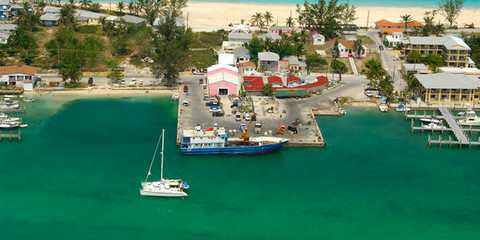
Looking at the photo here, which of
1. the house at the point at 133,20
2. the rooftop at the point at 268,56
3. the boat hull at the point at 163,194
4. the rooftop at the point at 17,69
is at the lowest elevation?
the boat hull at the point at 163,194

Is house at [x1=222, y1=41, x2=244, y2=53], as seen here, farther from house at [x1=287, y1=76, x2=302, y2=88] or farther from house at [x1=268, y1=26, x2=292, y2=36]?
house at [x1=287, y1=76, x2=302, y2=88]

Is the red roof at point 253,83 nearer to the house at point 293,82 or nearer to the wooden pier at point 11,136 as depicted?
the house at point 293,82

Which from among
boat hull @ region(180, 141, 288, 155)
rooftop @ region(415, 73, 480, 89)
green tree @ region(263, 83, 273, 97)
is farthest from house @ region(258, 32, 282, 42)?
boat hull @ region(180, 141, 288, 155)

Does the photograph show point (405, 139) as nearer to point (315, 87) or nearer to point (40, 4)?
point (315, 87)

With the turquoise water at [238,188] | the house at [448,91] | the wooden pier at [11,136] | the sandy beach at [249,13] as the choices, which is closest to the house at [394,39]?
the sandy beach at [249,13]

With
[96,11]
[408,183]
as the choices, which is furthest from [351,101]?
[96,11]
